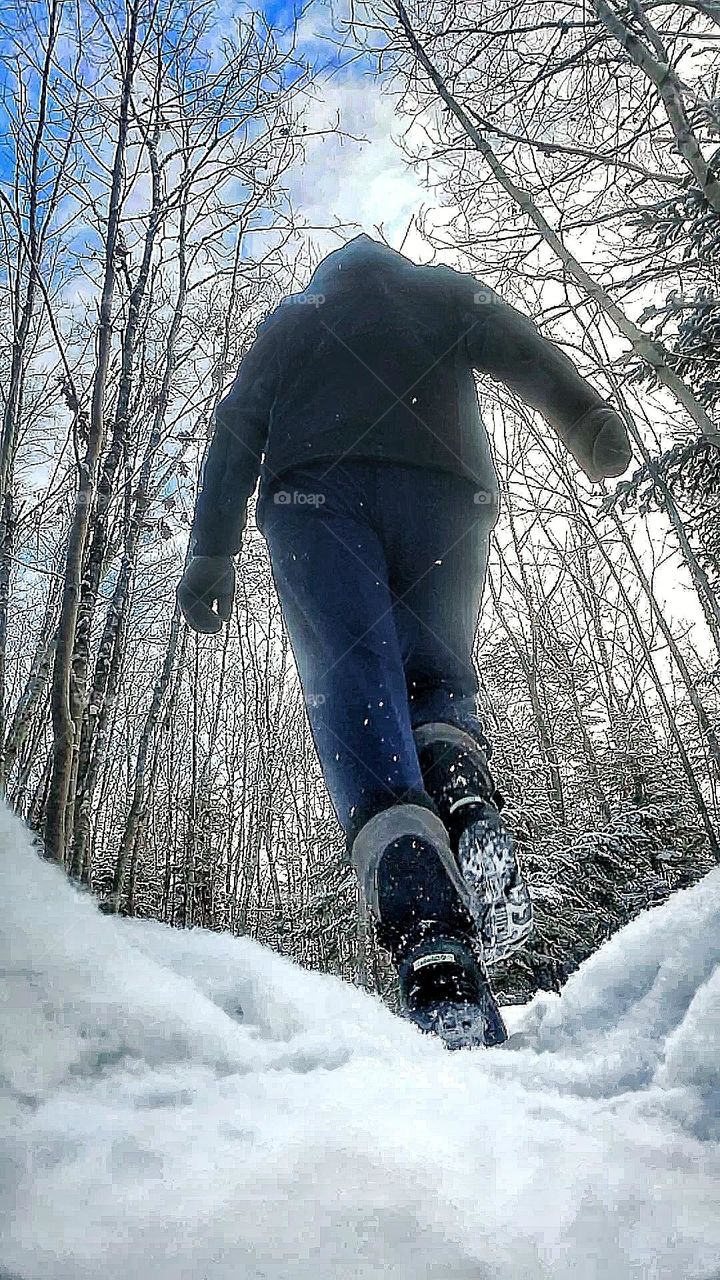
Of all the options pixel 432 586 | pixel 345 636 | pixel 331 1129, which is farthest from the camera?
pixel 432 586

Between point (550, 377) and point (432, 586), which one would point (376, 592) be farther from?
point (550, 377)

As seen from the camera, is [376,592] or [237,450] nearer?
[376,592]

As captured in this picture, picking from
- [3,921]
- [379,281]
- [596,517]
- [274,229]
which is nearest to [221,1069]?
[3,921]

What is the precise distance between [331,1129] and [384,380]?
47.9 inches

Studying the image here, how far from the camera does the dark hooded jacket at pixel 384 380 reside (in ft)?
4.42

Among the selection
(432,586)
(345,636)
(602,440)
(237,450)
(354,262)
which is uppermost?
(354,262)

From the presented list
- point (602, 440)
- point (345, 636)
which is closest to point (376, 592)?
point (345, 636)

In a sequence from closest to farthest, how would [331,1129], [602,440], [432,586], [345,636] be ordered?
[331,1129]
[345,636]
[432,586]
[602,440]

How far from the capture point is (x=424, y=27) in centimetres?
370

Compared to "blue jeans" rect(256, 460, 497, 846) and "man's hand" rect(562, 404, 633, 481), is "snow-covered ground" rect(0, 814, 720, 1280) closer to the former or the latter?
"blue jeans" rect(256, 460, 497, 846)

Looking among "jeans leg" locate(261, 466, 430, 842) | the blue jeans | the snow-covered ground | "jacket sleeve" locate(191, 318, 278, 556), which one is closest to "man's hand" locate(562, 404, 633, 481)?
the blue jeans

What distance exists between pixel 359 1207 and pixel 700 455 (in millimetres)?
3059

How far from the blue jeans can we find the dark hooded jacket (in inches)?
2.6

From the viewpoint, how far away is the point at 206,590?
151 cm
